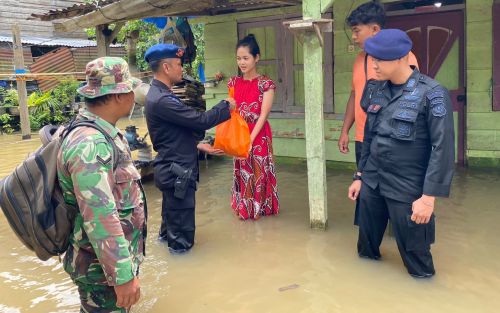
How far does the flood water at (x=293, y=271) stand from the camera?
123 inches

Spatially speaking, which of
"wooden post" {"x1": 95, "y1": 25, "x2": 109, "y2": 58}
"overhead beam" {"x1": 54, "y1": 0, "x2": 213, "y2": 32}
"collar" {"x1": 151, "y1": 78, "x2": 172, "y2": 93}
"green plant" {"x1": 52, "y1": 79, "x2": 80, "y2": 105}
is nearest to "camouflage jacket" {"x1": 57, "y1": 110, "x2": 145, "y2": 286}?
"collar" {"x1": 151, "y1": 78, "x2": 172, "y2": 93}

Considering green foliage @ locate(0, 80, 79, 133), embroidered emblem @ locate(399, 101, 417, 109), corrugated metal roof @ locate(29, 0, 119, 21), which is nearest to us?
embroidered emblem @ locate(399, 101, 417, 109)

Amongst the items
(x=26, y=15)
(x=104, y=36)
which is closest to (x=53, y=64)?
(x=26, y=15)

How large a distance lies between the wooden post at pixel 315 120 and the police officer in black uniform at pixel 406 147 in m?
0.83

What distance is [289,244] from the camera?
4.18 metres

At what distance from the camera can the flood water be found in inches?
123

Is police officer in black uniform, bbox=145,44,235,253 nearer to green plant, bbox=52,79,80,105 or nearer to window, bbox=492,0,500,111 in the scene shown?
window, bbox=492,0,500,111

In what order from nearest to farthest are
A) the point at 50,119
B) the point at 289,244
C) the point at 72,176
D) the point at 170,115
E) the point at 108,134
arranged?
the point at 72,176, the point at 108,134, the point at 170,115, the point at 289,244, the point at 50,119

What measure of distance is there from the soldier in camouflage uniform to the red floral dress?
2.48 m

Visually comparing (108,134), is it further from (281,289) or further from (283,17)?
(283,17)

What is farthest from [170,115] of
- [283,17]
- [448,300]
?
[283,17]

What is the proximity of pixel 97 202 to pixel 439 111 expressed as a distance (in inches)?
85.1

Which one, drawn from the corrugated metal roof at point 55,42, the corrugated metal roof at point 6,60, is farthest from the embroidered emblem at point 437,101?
the corrugated metal roof at point 55,42

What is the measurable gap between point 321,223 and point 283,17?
13.0ft
